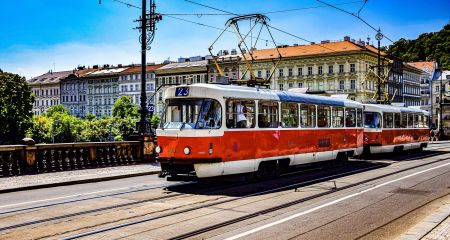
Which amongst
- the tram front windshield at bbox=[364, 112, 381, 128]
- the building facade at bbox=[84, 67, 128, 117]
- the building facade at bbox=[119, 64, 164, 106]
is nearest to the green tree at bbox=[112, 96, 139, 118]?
the building facade at bbox=[119, 64, 164, 106]

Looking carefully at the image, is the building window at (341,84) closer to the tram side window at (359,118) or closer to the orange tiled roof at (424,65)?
the orange tiled roof at (424,65)

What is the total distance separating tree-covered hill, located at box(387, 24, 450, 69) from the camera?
11731 cm

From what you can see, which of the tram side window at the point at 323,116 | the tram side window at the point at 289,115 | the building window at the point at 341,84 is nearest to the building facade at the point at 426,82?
the building window at the point at 341,84

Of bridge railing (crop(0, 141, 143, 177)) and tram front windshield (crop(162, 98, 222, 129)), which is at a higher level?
tram front windshield (crop(162, 98, 222, 129))

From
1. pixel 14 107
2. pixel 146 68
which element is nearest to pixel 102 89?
pixel 146 68

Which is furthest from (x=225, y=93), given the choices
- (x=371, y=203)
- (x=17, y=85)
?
(x=17, y=85)

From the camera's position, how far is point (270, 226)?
817 cm

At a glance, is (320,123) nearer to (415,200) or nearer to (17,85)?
(415,200)

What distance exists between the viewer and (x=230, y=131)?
42.1 feet

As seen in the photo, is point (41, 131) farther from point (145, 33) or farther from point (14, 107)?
point (145, 33)

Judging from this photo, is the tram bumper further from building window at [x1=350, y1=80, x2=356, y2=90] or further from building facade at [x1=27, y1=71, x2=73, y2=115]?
building facade at [x1=27, y1=71, x2=73, y2=115]

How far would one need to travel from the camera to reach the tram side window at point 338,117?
18922 millimetres

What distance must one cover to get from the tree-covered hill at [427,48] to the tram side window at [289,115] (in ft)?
350

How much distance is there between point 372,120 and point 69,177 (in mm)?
15096
